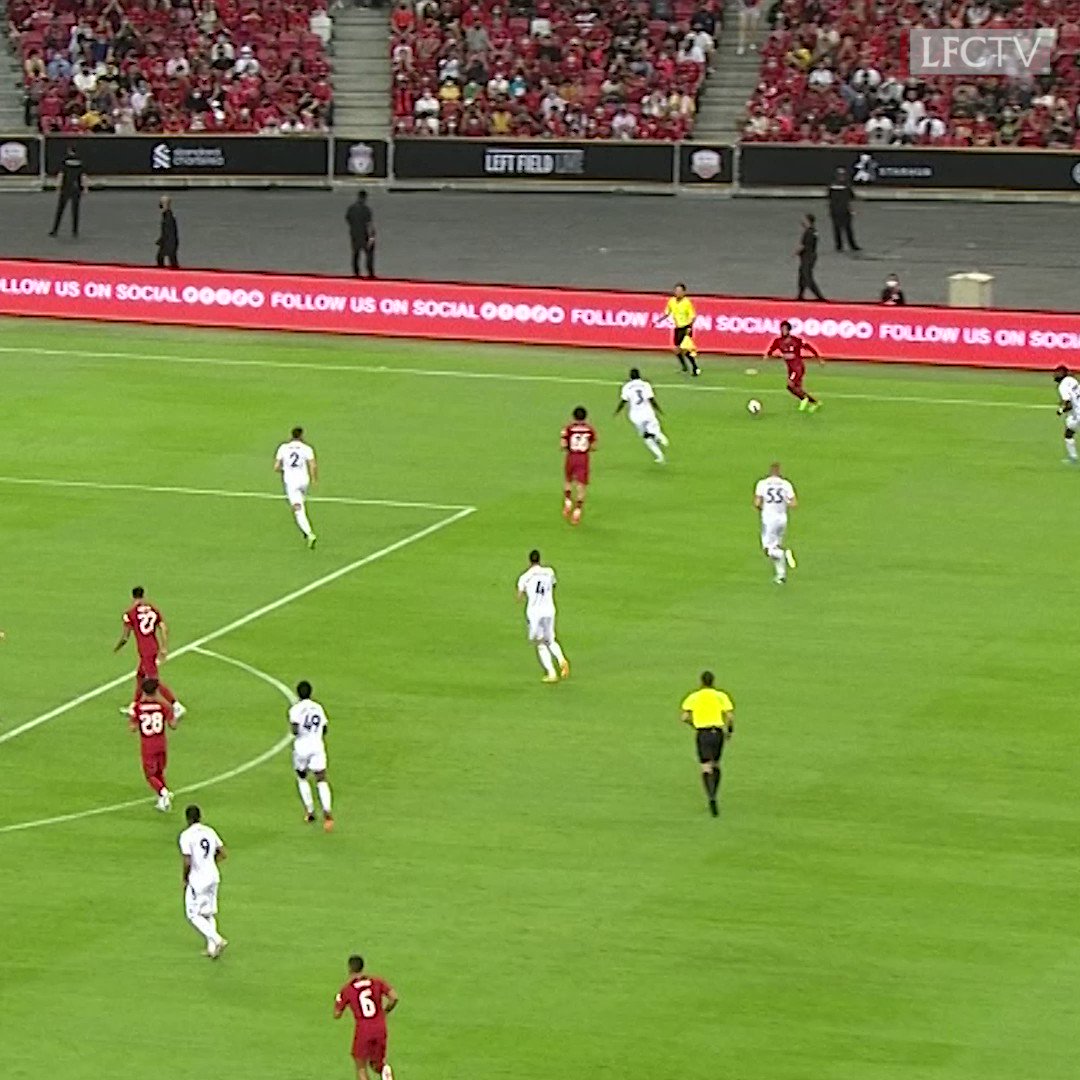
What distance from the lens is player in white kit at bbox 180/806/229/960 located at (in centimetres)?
2895

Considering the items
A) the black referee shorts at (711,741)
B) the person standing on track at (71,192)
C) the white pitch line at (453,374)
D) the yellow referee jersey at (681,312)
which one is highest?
the person standing on track at (71,192)

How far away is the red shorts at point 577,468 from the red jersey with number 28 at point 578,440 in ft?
0.05

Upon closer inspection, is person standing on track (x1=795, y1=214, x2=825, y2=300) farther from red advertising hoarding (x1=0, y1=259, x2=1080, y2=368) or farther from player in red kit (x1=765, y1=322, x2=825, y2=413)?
player in red kit (x1=765, y1=322, x2=825, y2=413)

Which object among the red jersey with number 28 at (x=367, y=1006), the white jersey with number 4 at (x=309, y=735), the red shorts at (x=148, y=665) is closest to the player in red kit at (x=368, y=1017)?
the red jersey with number 28 at (x=367, y=1006)

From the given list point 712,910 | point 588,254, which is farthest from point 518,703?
point 588,254

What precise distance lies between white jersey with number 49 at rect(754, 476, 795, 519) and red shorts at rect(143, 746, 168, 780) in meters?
12.6

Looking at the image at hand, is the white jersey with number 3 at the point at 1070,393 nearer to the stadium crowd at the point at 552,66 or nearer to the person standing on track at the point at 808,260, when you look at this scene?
the person standing on track at the point at 808,260

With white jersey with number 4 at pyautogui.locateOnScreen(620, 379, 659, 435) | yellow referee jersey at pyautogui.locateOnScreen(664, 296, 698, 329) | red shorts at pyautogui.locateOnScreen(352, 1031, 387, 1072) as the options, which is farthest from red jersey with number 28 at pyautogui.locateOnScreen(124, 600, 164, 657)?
yellow referee jersey at pyautogui.locateOnScreen(664, 296, 698, 329)

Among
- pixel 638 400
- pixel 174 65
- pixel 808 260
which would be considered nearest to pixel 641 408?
pixel 638 400

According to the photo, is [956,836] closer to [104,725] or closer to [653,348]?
[104,725]

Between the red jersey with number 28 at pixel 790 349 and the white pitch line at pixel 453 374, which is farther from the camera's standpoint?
the white pitch line at pixel 453 374

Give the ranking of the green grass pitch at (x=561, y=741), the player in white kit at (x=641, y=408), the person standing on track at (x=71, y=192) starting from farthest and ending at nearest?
the person standing on track at (x=71, y=192)
the player in white kit at (x=641, y=408)
the green grass pitch at (x=561, y=741)

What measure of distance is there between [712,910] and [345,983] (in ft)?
14.3

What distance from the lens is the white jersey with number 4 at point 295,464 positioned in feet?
148
